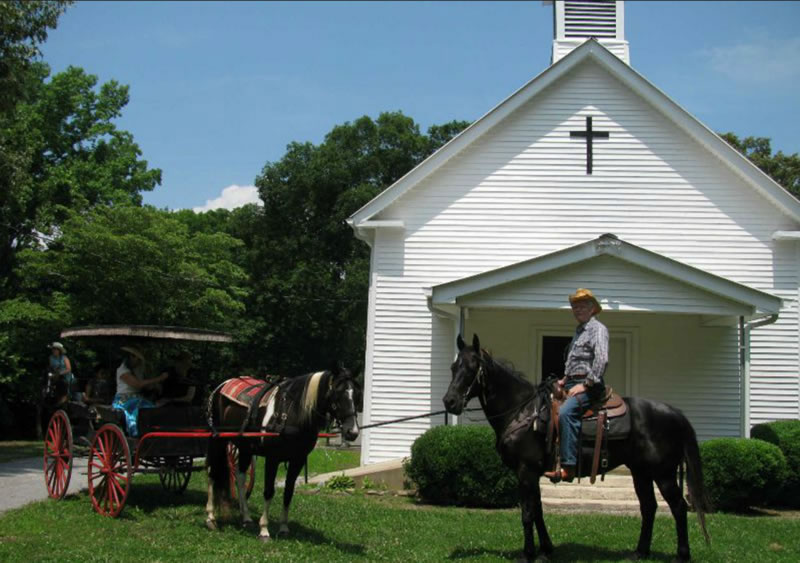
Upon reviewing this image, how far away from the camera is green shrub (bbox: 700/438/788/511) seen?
13.4 metres

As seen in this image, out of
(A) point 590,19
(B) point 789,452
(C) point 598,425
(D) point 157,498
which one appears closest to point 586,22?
(A) point 590,19

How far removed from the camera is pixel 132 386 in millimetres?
11422

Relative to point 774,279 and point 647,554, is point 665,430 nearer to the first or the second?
point 647,554

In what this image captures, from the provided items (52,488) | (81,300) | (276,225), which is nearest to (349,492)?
(52,488)

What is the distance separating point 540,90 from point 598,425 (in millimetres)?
10801

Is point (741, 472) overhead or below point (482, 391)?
below

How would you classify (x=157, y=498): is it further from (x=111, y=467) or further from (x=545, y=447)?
(x=545, y=447)

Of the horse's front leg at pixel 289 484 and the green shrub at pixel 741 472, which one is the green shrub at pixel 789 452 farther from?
the horse's front leg at pixel 289 484

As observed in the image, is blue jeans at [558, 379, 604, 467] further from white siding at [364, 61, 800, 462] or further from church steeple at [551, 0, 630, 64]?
church steeple at [551, 0, 630, 64]

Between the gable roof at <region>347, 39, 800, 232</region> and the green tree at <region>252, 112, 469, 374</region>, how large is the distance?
89.9 ft

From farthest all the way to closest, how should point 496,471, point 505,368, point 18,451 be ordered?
point 18,451 < point 496,471 < point 505,368

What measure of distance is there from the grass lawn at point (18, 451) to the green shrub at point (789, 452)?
53.4 feet

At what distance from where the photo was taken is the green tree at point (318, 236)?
4603 cm

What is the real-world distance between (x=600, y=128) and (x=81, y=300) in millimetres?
17520
